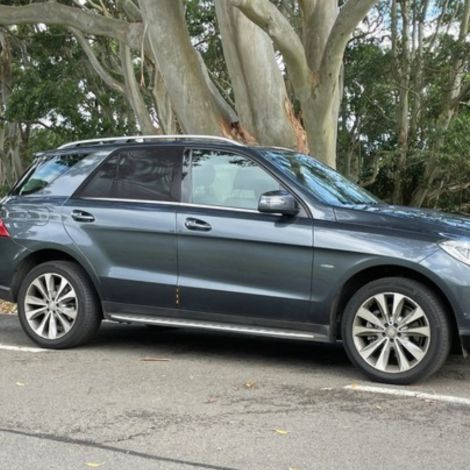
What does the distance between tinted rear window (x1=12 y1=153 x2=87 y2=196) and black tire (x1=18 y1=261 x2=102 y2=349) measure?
0.83 m

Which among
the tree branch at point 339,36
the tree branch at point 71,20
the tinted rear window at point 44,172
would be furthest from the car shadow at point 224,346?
the tree branch at point 71,20

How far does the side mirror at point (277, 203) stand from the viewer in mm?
5609

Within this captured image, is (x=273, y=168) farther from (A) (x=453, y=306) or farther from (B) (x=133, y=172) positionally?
(A) (x=453, y=306)

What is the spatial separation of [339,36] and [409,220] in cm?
481

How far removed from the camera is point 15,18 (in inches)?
475

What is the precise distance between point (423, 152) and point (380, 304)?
14.4 meters

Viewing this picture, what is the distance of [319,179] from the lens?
6297 mm

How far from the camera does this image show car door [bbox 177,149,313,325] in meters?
5.67

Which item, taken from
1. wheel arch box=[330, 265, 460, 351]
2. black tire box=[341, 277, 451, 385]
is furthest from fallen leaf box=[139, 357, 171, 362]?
black tire box=[341, 277, 451, 385]

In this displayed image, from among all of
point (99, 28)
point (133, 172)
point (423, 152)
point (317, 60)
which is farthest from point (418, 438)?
point (423, 152)

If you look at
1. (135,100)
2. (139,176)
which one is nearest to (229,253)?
(139,176)

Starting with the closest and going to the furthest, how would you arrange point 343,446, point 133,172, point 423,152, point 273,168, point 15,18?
point 343,446 < point 273,168 < point 133,172 < point 15,18 < point 423,152

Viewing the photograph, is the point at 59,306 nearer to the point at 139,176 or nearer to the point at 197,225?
the point at 139,176

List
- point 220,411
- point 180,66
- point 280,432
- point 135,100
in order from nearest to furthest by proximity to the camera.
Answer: point 280,432 → point 220,411 → point 180,66 → point 135,100
